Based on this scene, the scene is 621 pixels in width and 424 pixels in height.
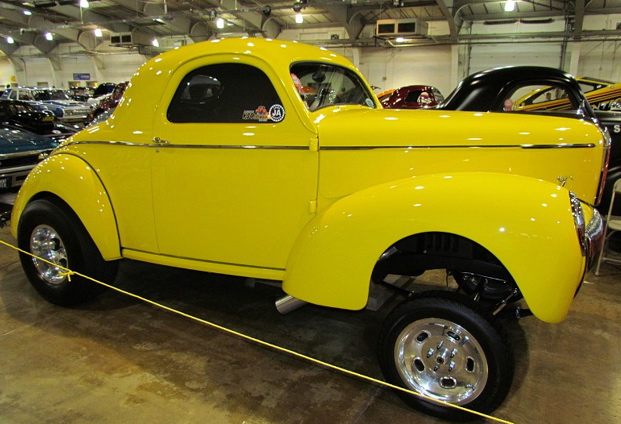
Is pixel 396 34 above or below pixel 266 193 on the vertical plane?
above

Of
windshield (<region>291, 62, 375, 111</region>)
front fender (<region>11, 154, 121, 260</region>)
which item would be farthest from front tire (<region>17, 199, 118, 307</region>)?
windshield (<region>291, 62, 375, 111</region>)

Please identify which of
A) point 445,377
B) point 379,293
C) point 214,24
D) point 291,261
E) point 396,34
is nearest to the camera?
point 445,377

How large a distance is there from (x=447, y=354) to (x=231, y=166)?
63.8 inches

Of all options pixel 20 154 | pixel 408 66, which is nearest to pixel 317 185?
pixel 20 154

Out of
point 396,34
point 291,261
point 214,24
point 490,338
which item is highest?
point 214,24

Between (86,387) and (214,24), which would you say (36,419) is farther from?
(214,24)

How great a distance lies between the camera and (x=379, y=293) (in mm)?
2809

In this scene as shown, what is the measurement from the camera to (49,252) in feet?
11.5

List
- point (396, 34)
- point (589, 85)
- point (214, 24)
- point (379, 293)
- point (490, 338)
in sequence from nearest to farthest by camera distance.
Result: 1. point (490, 338)
2. point (379, 293)
3. point (589, 85)
4. point (396, 34)
5. point (214, 24)

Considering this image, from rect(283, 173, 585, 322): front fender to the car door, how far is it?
26 centimetres

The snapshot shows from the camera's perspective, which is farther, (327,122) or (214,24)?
(214,24)

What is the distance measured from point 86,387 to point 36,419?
0.95 feet

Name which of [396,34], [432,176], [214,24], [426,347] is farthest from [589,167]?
[214,24]

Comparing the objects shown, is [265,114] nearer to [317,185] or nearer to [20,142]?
[317,185]
